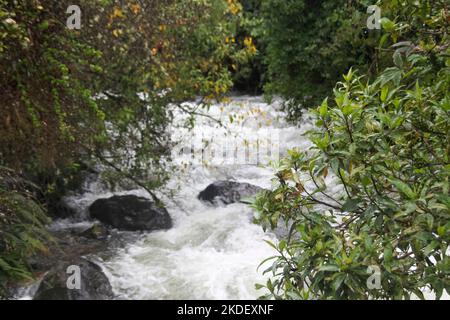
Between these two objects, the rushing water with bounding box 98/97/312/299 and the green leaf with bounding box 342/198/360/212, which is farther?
the rushing water with bounding box 98/97/312/299

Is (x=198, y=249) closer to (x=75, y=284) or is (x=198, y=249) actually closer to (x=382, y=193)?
(x=75, y=284)

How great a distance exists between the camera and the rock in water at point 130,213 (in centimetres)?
826

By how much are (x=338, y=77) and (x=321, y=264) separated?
23.9 feet

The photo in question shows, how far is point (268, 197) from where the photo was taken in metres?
2.69

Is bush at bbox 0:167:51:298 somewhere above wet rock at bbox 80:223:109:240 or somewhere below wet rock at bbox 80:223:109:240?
above

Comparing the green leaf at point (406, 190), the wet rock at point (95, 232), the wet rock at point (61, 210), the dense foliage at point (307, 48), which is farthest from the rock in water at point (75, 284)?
the dense foliage at point (307, 48)

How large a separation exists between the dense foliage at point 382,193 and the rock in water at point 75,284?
12.0 ft

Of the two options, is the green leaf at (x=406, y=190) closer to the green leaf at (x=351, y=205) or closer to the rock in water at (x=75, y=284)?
the green leaf at (x=351, y=205)

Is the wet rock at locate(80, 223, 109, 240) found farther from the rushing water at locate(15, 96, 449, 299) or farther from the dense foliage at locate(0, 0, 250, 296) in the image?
the dense foliage at locate(0, 0, 250, 296)

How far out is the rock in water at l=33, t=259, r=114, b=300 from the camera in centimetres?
561

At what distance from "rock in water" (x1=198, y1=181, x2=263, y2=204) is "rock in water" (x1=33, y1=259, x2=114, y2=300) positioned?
10.4 ft

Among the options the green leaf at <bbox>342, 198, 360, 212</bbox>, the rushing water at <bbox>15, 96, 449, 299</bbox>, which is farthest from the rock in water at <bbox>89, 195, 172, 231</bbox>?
the green leaf at <bbox>342, 198, 360, 212</bbox>
